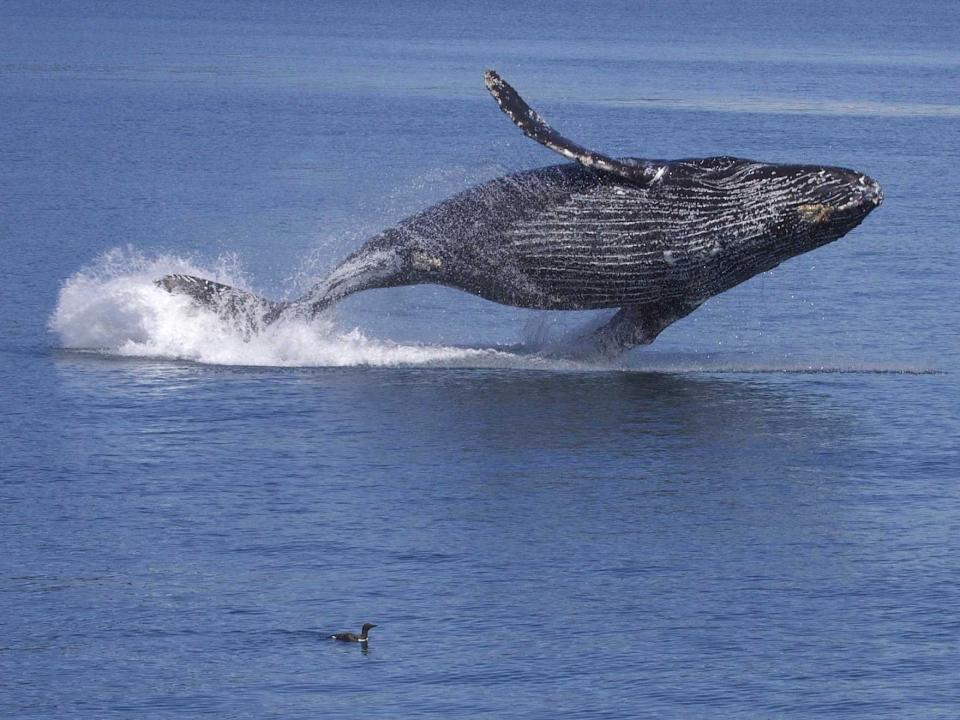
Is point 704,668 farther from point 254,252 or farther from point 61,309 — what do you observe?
point 254,252

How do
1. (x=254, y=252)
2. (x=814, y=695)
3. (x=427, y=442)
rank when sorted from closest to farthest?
(x=814, y=695), (x=427, y=442), (x=254, y=252)

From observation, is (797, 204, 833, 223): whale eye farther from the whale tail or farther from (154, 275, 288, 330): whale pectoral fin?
(154, 275, 288, 330): whale pectoral fin

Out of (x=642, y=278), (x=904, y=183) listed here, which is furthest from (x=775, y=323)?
(x=904, y=183)

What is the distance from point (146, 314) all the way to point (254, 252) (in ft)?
31.2

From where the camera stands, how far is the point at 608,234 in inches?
837

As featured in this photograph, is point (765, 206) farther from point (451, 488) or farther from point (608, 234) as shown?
point (451, 488)

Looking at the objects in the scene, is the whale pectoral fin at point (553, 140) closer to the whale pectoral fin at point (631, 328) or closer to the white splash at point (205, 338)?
the whale pectoral fin at point (631, 328)

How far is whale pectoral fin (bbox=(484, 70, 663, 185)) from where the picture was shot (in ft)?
67.6

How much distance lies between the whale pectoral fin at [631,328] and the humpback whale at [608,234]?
0.02 m

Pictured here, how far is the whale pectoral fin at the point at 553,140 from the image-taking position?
20594 mm

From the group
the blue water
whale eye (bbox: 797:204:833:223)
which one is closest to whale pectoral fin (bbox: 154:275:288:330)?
the blue water

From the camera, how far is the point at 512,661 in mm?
13641

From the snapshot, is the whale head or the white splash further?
the white splash

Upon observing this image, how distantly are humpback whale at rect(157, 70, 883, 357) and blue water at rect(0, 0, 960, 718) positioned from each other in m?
0.92
